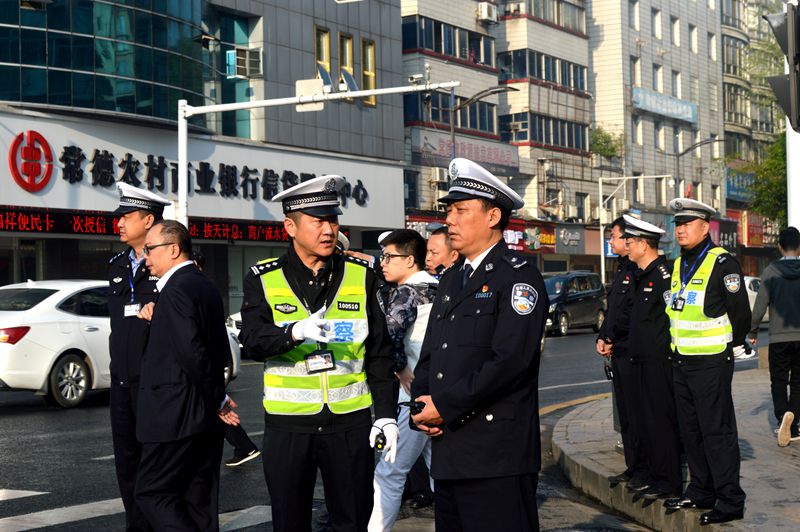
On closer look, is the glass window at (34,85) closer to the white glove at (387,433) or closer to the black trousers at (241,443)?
the black trousers at (241,443)

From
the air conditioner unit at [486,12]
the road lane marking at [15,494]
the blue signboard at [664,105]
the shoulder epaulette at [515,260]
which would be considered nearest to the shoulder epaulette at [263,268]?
the shoulder epaulette at [515,260]

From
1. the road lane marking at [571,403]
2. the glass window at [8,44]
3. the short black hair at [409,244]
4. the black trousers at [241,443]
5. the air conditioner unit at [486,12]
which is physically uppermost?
the air conditioner unit at [486,12]

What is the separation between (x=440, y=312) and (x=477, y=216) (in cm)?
40

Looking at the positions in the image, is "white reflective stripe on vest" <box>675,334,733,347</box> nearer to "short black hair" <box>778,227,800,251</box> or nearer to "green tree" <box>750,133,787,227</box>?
"short black hair" <box>778,227,800,251</box>

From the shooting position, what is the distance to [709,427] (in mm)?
7387

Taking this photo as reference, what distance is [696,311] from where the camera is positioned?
763cm

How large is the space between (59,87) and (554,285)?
1370cm

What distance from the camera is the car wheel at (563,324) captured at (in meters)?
32.4

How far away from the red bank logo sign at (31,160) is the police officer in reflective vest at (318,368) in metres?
26.5

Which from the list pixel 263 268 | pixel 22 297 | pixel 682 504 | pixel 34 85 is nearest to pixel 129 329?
pixel 263 268

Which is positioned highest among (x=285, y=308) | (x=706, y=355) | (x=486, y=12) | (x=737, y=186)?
(x=486, y=12)

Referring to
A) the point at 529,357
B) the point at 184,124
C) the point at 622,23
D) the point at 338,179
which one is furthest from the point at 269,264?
the point at 622,23

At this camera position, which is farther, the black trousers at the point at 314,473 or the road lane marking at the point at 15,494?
the road lane marking at the point at 15,494

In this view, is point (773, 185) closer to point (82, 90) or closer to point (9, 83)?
point (82, 90)
